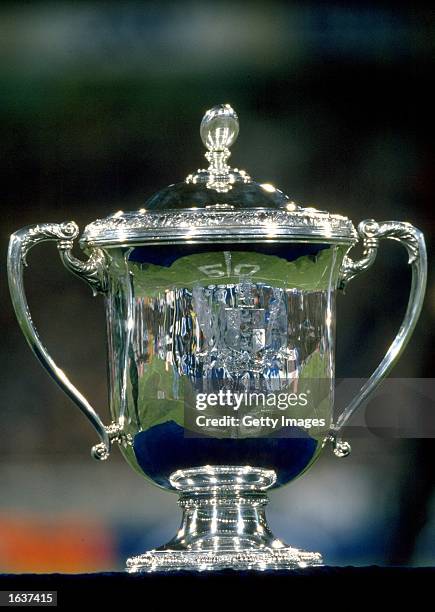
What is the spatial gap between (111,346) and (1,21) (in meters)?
0.83

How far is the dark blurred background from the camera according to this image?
2.27m

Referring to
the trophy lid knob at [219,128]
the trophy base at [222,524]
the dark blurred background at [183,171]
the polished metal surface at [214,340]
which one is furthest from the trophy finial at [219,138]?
the dark blurred background at [183,171]

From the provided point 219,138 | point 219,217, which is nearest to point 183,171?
point 219,138

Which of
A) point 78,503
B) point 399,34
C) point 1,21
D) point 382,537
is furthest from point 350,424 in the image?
point 1,21

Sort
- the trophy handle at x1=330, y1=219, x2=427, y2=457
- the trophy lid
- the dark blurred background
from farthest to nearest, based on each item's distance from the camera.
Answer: the dark blurred background < the trophy handle at x1=330, y1=219, x2=427, y2=457 < the trophy lid

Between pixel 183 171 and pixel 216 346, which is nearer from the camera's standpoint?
pixel 216 346

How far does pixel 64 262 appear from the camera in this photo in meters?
1.60

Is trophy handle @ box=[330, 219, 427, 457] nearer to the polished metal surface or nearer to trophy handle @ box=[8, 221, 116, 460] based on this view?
the polished metal surface

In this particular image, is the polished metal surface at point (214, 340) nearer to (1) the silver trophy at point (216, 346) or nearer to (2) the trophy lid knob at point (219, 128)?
(1) the silver trophy at point (216, 346)

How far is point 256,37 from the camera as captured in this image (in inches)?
89.1

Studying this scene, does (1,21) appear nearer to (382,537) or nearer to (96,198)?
(96,198)

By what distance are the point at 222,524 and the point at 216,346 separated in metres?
0.18

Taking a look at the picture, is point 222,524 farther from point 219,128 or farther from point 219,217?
point 219,128

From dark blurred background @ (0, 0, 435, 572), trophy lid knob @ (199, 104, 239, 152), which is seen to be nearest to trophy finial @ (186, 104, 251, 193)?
trophy lid knob @ (199, 104, 239, 152)
